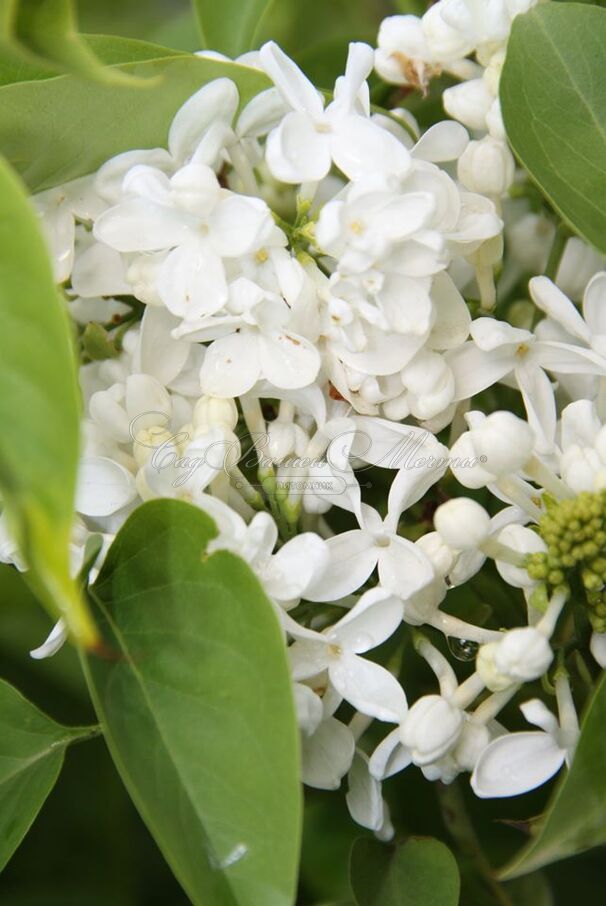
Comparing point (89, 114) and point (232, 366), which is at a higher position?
point (89, 114)

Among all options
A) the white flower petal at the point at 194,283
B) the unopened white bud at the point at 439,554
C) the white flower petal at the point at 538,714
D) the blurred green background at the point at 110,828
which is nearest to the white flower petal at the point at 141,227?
the white flower petal at the point at 194,283

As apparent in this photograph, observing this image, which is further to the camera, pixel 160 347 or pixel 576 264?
pixel 576 264

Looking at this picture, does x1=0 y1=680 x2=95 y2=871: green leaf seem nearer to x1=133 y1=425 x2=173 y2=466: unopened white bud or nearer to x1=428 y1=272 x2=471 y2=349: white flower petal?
x1=133 y1=425 x2=173 y2=466: unopened white bud

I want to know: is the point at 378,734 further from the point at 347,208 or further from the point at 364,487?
the point at 347,208

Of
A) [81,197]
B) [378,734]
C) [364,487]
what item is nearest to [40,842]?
[378,734]

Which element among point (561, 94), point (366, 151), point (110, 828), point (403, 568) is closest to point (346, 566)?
point (403, 568)

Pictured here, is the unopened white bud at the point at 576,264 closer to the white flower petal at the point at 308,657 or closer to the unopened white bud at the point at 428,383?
the unopened white bud at the point at 428,383

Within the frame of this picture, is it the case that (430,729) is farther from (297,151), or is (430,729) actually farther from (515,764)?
(297,151)
